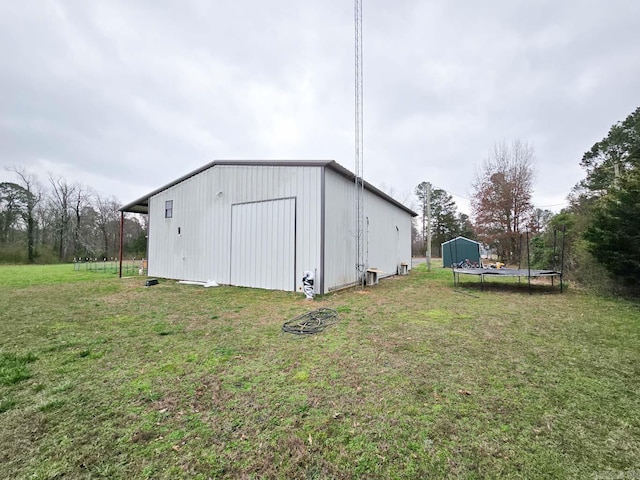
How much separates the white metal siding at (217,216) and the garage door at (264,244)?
7.8 inches

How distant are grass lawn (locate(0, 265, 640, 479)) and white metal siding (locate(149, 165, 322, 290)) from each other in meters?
3.56

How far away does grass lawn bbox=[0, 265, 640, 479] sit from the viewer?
5.08ft

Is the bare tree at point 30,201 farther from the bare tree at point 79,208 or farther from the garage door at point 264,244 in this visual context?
the garage door at point 264,244

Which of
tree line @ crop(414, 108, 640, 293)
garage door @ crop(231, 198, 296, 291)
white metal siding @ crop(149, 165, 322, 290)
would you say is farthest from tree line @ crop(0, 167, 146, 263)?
tree line @ crop(414, 108, 640, 293)

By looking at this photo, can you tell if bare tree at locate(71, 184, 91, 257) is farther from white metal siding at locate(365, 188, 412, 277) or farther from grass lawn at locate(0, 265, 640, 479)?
white metal siding at locate(365, 188, 412, 277)

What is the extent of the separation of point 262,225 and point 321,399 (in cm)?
659

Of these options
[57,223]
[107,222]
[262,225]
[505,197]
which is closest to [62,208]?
[57,223]

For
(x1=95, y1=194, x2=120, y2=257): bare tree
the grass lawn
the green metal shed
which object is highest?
(x1=95, y1=194, x2=120, y2=257): bare tree

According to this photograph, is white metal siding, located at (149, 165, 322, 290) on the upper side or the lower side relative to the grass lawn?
upper

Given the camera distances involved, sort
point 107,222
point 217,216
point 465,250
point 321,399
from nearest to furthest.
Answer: point 321,399 < point 217,216 < point 465,250 < point 107,222

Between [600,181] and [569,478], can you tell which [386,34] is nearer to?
[569,478]

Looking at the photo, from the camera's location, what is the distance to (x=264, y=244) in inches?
325

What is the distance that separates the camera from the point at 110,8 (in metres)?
7.48

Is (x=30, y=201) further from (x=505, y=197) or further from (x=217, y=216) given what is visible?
(x=505, y=197)
